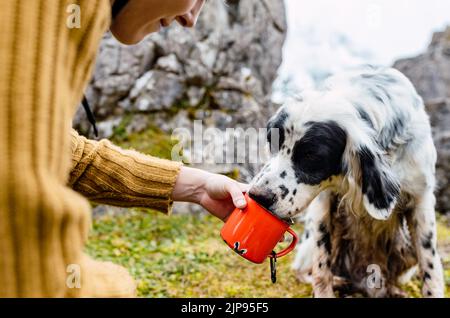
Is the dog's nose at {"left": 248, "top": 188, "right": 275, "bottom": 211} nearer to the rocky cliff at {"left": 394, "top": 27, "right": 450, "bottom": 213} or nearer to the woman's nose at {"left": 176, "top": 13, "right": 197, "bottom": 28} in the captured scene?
the woman's nose at {"left": 176, "top": 13, "right": 197, "bottom": 28}

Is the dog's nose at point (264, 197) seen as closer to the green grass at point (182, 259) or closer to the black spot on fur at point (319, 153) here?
the black spot on fur at point (319, 153)

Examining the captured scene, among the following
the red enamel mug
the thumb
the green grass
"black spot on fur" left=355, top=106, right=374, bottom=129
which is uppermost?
"black spot on fur" left=355, top=106, right=374, bottom=129

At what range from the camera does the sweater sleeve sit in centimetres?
183

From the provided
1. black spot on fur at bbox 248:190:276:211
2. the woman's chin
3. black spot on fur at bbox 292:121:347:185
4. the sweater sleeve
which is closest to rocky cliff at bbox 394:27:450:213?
black spot on fur at bbox 292:121:347:185

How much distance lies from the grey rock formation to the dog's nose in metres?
3.75

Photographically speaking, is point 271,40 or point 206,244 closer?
point 206,244

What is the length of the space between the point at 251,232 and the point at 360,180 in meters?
1.17

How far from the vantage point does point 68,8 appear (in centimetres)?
95

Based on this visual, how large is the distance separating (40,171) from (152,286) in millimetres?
3179

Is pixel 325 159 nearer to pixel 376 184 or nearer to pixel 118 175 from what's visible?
pixel 376 184

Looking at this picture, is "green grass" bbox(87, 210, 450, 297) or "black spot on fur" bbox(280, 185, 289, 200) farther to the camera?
"green grass" bbox(87, 210, 450, 297)
